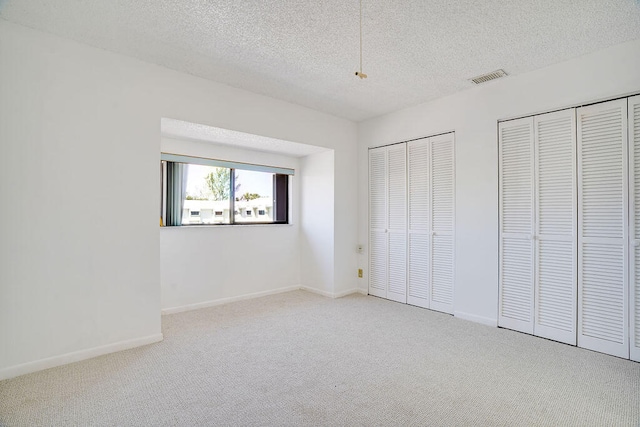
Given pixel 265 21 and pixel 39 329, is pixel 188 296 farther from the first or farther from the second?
pixel 265 21

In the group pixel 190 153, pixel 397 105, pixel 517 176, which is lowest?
pixel 517 176

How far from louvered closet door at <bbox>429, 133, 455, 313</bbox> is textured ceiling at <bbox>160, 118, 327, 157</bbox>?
1.60 meters

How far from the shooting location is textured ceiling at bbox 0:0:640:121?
221 centimetres

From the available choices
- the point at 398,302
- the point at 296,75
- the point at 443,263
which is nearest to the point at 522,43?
the point at 296,75

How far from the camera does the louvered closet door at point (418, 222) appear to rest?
13.4 ft

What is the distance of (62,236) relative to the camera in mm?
2570

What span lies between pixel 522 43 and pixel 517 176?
1.27m

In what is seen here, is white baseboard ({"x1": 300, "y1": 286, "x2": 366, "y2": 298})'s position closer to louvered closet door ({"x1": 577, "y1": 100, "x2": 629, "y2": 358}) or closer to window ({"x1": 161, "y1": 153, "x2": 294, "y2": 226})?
window ({"x1": 161, "y1": 153, "x2": 294, "y2": 226})

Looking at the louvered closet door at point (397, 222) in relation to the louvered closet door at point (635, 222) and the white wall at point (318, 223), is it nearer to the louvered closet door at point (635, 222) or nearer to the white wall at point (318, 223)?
the white wall at point (318, 223)

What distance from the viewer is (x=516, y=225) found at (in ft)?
10.8

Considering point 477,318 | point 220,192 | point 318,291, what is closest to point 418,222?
point 477,318

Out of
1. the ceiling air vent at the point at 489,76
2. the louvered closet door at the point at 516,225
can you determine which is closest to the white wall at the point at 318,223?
the ceiling air vent at the point at 489,76

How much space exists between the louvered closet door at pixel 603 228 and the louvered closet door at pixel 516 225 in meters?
0.40

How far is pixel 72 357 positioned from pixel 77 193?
4.39 ft
